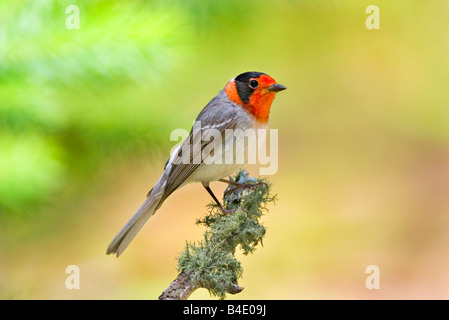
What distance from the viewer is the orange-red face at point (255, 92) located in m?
1.45

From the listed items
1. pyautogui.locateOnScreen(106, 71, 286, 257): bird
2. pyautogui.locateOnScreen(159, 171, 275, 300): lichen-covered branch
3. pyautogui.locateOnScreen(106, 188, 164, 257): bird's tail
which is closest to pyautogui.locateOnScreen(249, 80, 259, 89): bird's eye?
pyautogui.locateOnScreen(106, 71, 286, 257): bird

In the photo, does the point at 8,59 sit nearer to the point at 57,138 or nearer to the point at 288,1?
the point at 57,138

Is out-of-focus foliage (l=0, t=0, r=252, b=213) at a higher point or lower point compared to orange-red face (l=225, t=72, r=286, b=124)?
lower

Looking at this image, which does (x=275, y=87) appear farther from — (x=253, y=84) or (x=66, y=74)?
(x=66, y=74)

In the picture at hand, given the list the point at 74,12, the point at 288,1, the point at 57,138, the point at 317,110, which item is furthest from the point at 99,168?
the point at 317,110

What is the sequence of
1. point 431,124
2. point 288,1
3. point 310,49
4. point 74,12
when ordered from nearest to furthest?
point 74,12 → point 288,1 → point 310,49 → point 431,124

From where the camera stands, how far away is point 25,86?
2.78ft

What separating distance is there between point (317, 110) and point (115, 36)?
2.00 metres

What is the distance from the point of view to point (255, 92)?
58.0 inches

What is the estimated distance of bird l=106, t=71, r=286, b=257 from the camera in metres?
1.40

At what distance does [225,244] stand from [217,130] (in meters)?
0.39

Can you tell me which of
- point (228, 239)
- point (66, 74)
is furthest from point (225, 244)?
point (66, 74)

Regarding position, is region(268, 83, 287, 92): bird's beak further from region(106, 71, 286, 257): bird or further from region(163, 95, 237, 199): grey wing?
region(163, 95, 237, 199): grey wing

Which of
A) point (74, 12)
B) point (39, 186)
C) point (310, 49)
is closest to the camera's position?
point (39, 186)
